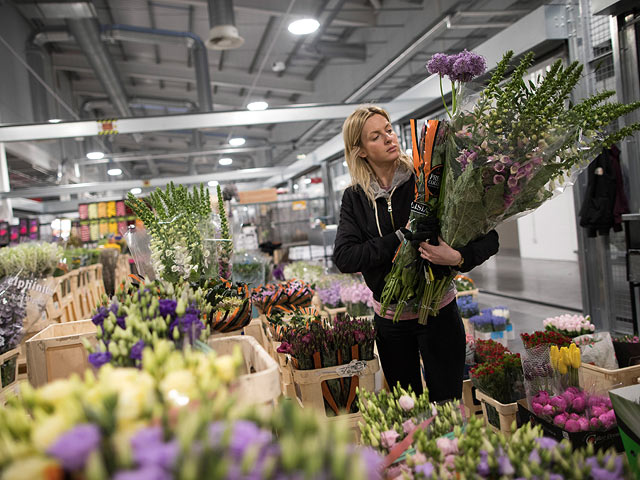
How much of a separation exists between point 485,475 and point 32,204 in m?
19.8

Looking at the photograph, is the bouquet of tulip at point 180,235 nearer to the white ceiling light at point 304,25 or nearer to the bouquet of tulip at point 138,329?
the bouquet of tulip at point 138,329

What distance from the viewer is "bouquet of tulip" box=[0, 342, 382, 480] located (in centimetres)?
57

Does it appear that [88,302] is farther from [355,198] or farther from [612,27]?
[612,27]

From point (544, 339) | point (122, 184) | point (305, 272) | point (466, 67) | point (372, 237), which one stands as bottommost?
point (544, 339)

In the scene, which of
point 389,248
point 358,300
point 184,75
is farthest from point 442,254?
point 184,75

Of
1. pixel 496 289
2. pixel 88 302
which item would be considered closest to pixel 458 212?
pixel 88 302

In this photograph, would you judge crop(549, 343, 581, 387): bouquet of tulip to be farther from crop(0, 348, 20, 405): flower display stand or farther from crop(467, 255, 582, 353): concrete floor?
crop(467, 255, 582, 353): concrete floor

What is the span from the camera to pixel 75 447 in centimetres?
57

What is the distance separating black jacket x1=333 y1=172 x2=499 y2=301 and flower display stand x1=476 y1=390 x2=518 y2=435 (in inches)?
29.7

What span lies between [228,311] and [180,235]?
1.15 ft

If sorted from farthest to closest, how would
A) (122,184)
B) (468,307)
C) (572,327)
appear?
1. (122,184)
2. (468,307)
3. (572,327)

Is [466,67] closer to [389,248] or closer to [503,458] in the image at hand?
[389,248]

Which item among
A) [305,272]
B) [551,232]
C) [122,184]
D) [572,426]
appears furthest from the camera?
[122,184]

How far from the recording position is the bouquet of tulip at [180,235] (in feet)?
6.55
